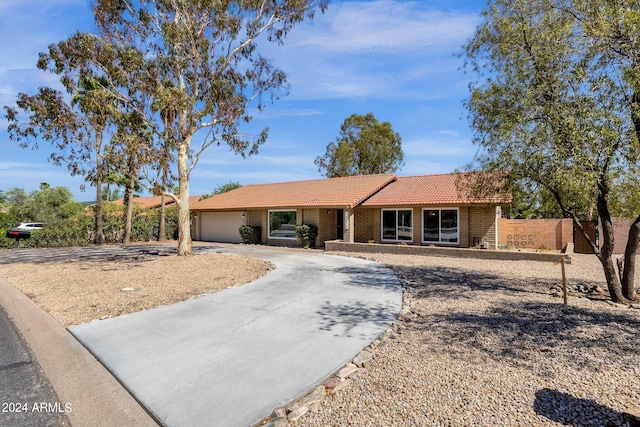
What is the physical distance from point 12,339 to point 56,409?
10.2 ft

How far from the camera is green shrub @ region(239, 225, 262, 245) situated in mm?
23547

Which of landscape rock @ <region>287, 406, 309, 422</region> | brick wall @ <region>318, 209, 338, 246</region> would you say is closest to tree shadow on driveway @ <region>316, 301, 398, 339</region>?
landscape rock @ <region>287, 406, 309, 422</region>

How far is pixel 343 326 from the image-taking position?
6.12 meters

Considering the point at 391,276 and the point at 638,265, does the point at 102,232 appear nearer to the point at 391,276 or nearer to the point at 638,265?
the point at 391,276

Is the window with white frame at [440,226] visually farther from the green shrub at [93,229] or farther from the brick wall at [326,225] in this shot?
the green shrub at [93,229]

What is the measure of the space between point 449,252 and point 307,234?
319 inches

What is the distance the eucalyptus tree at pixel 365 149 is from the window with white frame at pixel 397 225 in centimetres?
1819

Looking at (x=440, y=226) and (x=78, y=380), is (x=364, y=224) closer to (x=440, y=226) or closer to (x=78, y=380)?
(x=440, y=226)

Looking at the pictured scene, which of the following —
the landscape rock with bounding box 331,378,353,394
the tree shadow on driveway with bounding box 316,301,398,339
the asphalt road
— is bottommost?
the asphalt road

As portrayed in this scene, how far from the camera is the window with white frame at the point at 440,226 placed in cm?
1795

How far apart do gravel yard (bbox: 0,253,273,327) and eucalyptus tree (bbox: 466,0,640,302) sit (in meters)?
7.82

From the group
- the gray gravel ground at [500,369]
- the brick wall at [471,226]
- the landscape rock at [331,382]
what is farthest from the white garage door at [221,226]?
the landscape rock at [331,382]

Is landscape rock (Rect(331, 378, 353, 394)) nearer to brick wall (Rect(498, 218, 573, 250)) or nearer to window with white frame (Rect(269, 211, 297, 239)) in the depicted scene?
brick wall (Rect(498, 218, 573, 250))

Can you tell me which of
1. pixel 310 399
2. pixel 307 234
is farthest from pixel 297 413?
pixel 307 234
